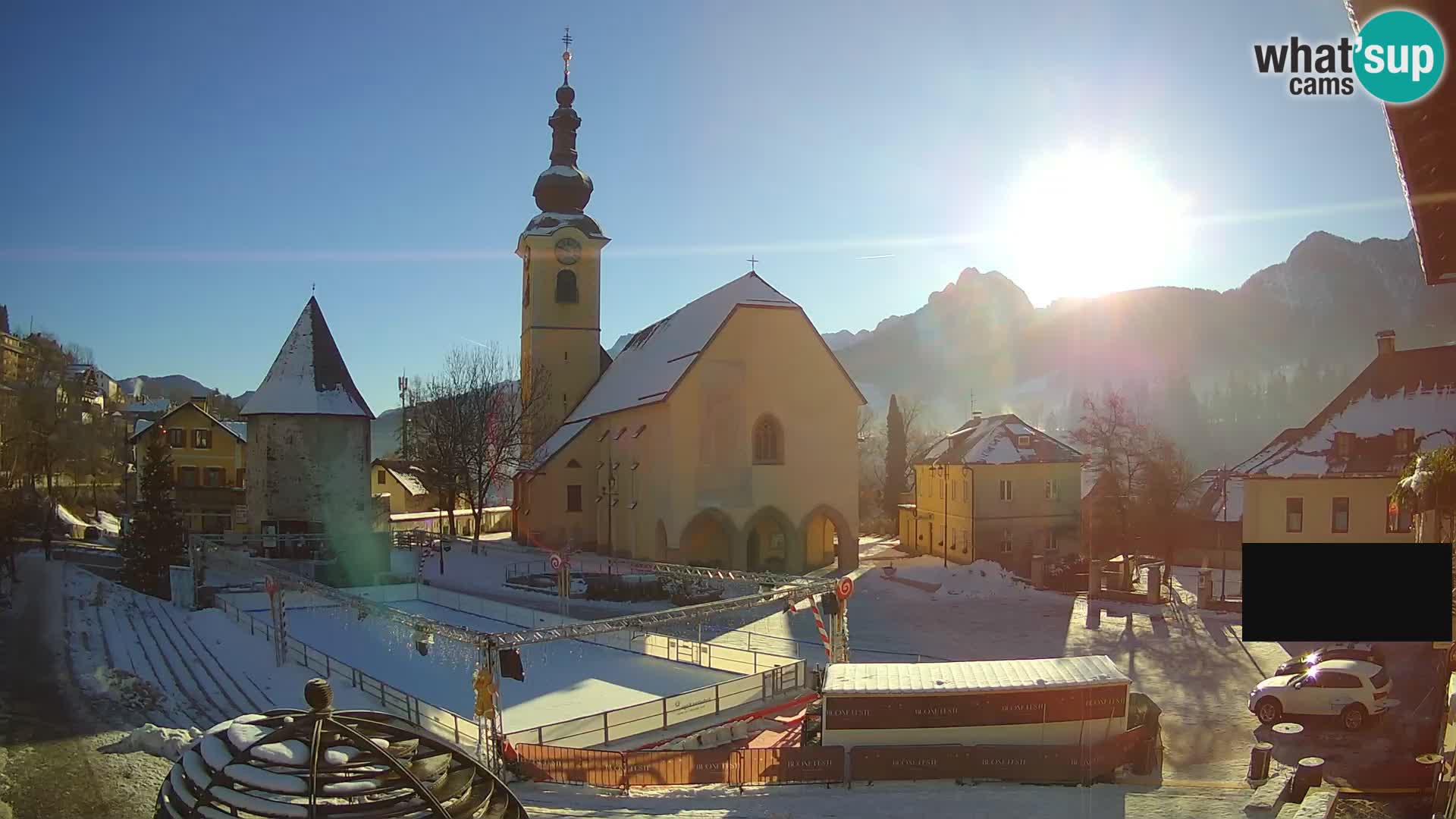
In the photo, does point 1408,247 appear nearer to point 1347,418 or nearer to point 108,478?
point 1347,418

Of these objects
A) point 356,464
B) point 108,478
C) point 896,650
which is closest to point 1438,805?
point 896,650

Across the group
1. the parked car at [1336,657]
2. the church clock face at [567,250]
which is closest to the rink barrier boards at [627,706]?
the parked car at [1336,657]

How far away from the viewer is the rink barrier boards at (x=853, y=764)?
12195 millimetres

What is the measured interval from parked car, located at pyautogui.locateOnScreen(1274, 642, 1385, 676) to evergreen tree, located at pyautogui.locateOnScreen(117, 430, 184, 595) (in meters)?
30.3

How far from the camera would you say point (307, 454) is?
3278 cm

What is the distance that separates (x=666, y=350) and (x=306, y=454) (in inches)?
614

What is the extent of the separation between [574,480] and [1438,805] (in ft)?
123

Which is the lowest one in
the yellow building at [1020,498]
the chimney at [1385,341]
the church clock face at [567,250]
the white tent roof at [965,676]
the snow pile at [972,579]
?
the snow pile at [972,579]

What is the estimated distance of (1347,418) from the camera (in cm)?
2420

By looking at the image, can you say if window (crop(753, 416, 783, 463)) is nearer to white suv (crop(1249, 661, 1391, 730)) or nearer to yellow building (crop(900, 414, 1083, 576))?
yellow building (crop(900, 414, 1083, 576))

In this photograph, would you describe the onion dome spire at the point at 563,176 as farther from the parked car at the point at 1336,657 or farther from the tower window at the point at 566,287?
the parked car at the point at 1336,657

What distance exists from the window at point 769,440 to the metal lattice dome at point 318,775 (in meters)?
31.7

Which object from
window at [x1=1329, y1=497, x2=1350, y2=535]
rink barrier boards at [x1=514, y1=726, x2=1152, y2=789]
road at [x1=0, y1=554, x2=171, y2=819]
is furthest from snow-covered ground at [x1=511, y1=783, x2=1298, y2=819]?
window at [x1=1329, y1=497, x2=1350, y2=535]

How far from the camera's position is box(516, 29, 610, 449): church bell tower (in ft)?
160
